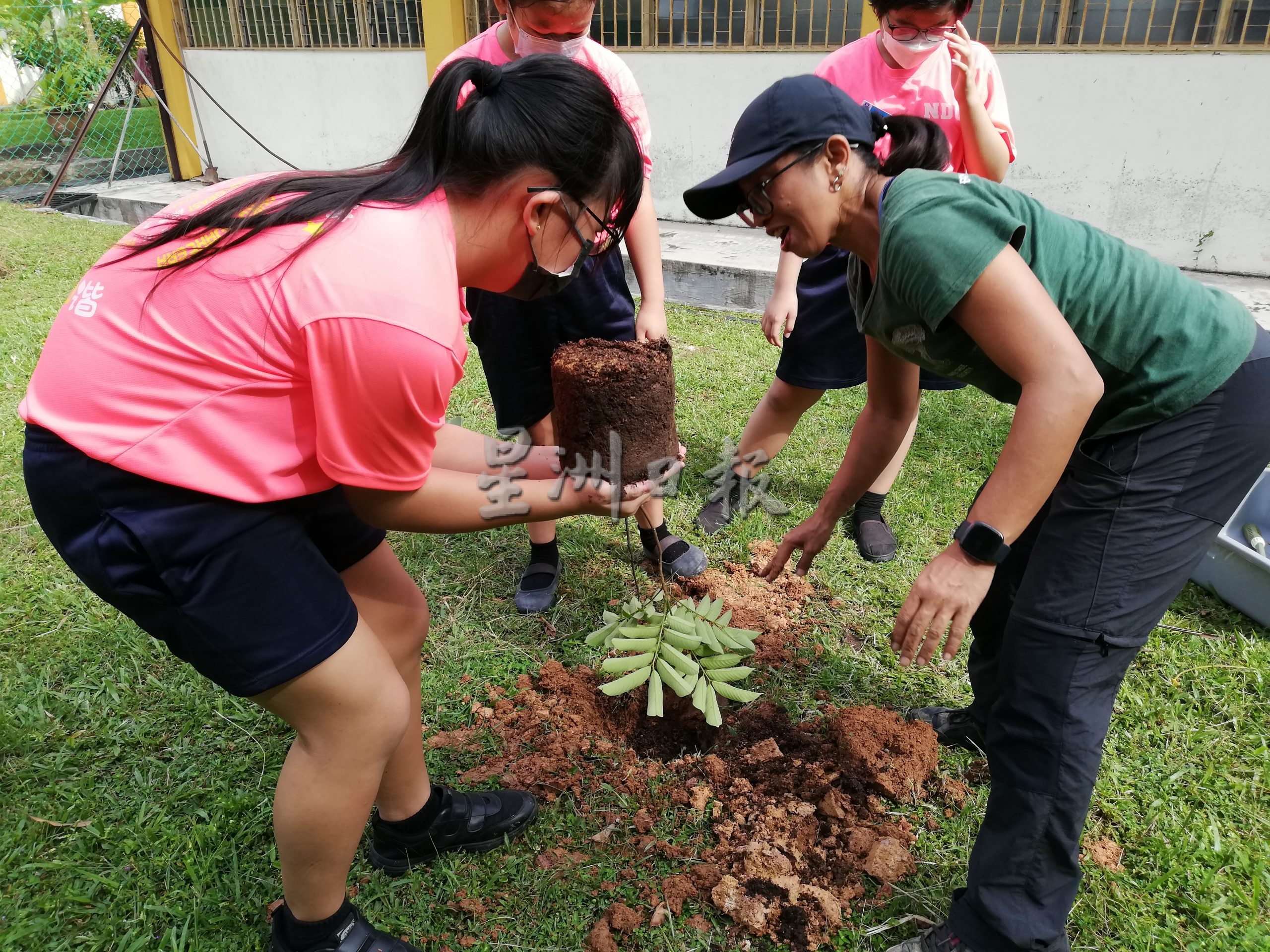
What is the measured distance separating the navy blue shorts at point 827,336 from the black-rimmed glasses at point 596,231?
5.50ft

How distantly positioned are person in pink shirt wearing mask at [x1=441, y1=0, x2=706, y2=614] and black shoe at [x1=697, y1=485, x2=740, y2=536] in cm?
40

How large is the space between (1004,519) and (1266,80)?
6100 mm

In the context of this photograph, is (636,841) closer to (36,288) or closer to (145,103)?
(36,288)

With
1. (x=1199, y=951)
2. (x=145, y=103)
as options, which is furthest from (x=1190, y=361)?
(x=145, y=103)

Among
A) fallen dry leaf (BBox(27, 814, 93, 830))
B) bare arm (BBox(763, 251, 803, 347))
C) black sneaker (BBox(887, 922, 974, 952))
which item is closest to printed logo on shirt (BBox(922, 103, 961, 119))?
bare arm (BBox(763, 251, 803, 347))

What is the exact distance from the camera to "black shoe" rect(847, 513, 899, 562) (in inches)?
131

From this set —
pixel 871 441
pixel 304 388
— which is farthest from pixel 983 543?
pixel 304 388

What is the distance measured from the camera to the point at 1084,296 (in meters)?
1.58

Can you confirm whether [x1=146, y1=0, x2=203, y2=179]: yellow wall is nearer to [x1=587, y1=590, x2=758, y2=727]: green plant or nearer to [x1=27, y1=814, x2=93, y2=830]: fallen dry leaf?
[x1=27, y1=814, x2=93, y2=830]: fallen dry leaf

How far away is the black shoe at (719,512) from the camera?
11.6ft

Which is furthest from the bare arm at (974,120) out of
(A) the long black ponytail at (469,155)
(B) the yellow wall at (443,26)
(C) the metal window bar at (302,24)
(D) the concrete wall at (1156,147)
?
(C) the metal window bar at (302,24)

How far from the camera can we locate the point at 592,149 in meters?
1.44

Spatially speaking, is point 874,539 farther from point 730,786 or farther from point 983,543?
point 983,543

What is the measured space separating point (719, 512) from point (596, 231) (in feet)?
7.17
